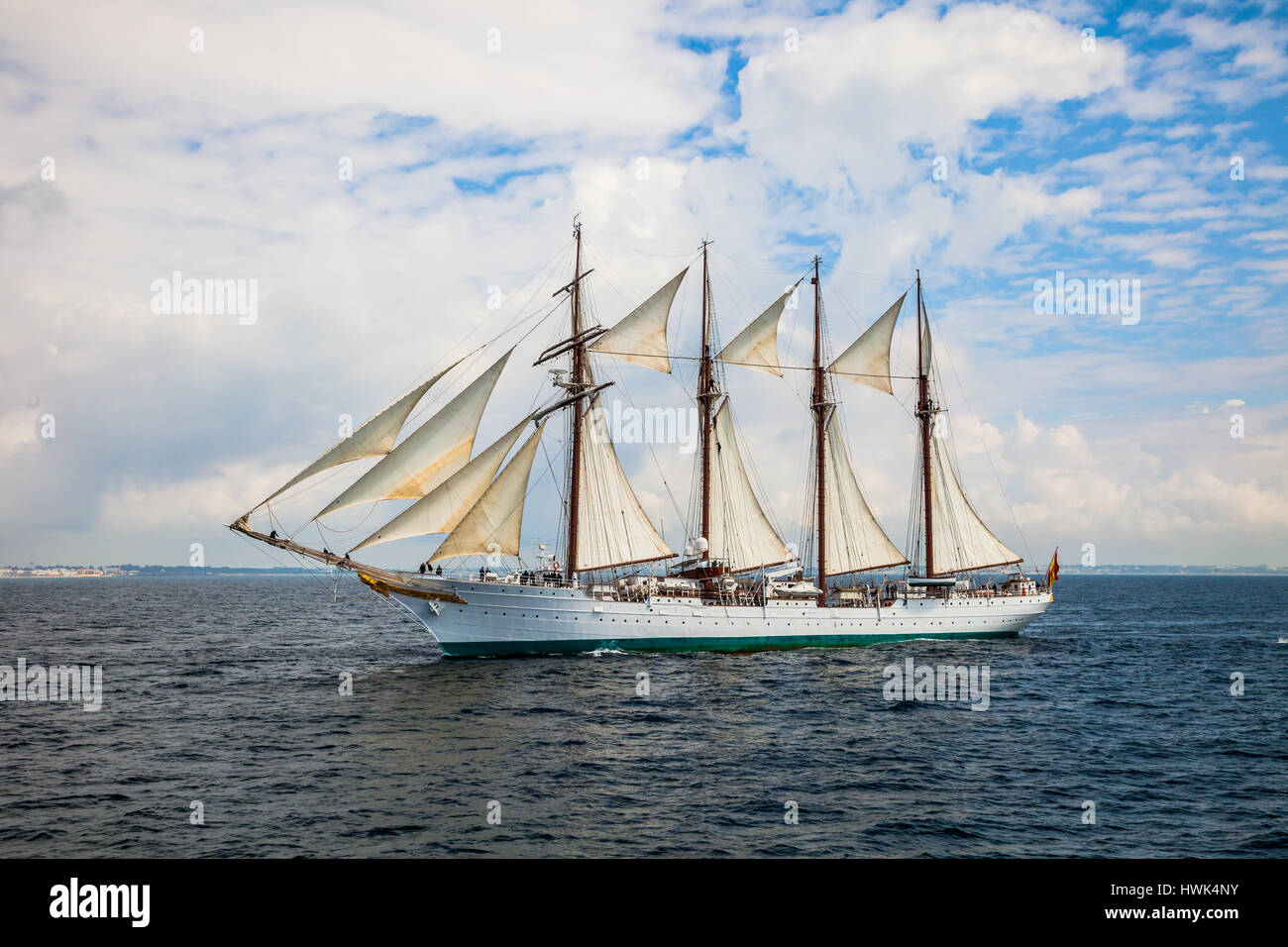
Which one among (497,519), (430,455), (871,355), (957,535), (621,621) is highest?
(871,355)

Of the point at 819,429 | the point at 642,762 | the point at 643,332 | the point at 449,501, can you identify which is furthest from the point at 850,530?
the point at 642,762

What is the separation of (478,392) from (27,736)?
76.7ft

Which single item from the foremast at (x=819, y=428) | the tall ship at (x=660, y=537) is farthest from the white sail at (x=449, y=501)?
the foremast at (x=819, y=428)

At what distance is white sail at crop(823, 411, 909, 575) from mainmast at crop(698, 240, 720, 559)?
9.12 metres

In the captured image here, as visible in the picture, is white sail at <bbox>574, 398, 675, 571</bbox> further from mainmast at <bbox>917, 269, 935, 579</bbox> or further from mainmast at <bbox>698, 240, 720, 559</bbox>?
mainmast at <bbox>917, 269, 935, 579</bbox>

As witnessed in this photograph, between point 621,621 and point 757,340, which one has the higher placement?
point 757,340

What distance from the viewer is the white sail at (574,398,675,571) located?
4706cm

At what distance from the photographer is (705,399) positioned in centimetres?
5575

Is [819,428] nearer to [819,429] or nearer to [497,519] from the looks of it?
[819,429]

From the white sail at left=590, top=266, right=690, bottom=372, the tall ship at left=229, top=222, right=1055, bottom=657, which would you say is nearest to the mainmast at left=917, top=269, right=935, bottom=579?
the tall ship at left=229, top=222, right=1055, bottom=657

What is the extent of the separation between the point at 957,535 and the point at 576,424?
2900 centimetres

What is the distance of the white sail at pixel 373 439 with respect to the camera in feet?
123

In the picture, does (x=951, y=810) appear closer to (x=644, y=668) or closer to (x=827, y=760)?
(x=827, y=760)
